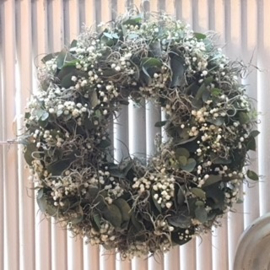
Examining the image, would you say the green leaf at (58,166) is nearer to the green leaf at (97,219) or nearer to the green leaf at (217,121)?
the green leaf at (97,219)

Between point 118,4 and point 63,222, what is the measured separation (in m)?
0.75

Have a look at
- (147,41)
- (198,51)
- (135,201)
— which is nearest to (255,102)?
(198,51)

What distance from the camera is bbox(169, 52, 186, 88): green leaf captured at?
1.53 m

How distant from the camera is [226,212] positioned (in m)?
1.59

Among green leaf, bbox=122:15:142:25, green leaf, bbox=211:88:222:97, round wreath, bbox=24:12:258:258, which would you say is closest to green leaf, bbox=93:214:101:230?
round wreath, bbox=24:12:258:258

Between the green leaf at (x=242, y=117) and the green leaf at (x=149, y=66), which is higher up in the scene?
the green leaf at (x=149, y=66)

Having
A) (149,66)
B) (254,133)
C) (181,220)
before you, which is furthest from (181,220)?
(149,66)

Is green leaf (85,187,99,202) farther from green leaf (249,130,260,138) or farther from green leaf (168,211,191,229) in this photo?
green leaf (249,130,260,138)

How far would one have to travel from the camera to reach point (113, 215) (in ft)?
4.97

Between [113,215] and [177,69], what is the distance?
48cm

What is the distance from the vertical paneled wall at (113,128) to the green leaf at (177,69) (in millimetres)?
206

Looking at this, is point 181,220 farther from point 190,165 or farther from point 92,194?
point 92,194

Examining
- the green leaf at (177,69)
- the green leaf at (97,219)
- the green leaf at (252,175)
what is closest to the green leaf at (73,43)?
the green leaf at (177,69)

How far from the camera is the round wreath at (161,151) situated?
4.98 feet
